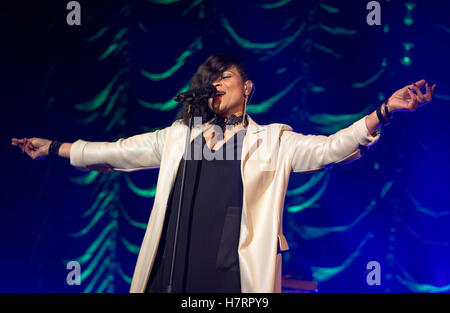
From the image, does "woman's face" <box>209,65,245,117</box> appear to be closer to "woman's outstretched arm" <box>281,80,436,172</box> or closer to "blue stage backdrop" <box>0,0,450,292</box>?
"woman's outstretched arm" <box>281,80,436,172</box>

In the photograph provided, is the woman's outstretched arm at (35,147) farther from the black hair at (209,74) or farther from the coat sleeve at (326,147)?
the coat sleeve at (326,147)

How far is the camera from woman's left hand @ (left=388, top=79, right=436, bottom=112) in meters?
1.94

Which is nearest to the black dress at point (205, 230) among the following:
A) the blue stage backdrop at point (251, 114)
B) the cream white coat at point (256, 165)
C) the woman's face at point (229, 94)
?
the cream white coat at point (256, 165)

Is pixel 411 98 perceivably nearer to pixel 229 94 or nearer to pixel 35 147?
pixel 229 94

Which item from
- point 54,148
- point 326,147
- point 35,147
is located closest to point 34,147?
point 35,147

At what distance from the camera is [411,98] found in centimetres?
194

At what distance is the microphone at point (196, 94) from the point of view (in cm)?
214

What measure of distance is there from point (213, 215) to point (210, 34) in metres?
2.36

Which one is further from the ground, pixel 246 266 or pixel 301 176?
pixel 301 176

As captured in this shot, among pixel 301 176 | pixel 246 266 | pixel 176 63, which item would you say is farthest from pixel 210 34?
pixel 246 266

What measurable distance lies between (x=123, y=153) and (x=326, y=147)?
111 centimetres

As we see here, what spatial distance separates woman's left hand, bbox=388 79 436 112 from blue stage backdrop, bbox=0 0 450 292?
5.69ft

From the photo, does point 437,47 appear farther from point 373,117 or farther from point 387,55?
point 373,117

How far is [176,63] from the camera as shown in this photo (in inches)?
159
